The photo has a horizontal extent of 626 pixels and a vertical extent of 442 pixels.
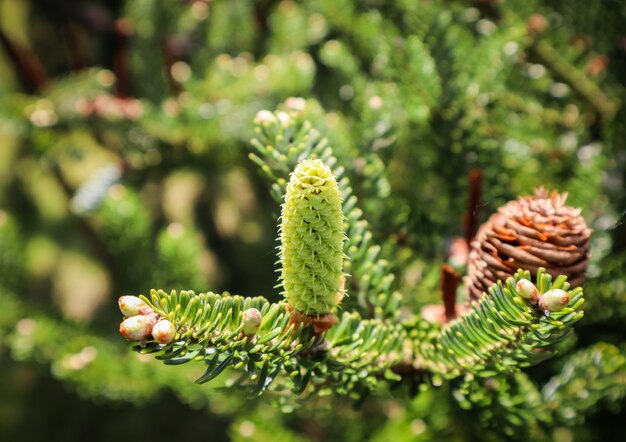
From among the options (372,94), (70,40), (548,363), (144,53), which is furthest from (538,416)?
(70,40)

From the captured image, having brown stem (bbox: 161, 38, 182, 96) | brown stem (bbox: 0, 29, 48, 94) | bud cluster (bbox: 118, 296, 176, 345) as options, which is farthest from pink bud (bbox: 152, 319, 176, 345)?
brown stem (bbox: 0, 29, 48, 94)

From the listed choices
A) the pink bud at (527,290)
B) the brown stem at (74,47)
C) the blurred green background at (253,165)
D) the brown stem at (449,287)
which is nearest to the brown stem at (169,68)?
the blurred green background at (253,165)

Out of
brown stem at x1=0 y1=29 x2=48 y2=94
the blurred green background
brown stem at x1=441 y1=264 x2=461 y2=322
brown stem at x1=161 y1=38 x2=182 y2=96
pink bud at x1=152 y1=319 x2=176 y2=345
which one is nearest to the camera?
pink bud at x1=152 y1=319 x2=176 y2=345

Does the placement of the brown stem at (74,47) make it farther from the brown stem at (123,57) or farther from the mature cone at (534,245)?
the mature cone at (534,245)

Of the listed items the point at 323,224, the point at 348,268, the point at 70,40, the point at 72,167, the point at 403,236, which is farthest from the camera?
the point at 72,167

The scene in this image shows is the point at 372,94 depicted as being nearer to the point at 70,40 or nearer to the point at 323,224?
the point at 323,224

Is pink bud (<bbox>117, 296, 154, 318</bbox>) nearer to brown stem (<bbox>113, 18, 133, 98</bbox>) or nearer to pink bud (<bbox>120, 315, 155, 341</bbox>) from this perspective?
pink bud (<bbox>120, 315, 155, 341</bbox>)

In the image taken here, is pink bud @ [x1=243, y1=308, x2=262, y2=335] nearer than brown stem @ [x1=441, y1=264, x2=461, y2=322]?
Yes
